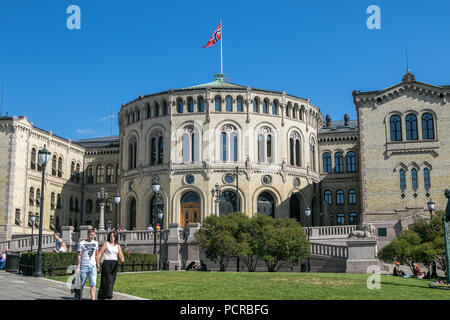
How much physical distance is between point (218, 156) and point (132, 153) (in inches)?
439

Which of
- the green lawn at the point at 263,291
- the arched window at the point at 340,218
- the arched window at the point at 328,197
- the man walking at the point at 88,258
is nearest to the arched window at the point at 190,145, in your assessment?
the arched window at the point at 328,197

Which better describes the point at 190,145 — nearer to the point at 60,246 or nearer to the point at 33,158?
the point at 33,158

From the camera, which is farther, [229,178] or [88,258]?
[229,178]

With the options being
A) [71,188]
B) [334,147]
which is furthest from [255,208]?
[71,188]

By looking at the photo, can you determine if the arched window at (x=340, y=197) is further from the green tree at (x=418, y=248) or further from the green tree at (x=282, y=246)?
the green tree at (x=282, y=246)

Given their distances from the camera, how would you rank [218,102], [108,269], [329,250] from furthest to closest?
[218,102] < [329,250] < [108,269]

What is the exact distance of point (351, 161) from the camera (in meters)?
65.6

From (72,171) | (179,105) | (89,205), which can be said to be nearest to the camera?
(179,105)

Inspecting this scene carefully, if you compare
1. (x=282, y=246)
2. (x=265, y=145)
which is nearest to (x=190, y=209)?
(x=265, y=145)

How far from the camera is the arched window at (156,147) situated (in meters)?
58.5

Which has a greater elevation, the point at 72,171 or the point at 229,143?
the point at 229,143

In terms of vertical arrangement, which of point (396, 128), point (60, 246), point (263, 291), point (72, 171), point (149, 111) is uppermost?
point (149, 111)

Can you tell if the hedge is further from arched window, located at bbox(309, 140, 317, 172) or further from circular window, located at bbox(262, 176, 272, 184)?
arched window, located at bbox(309, 140, 317, 172)

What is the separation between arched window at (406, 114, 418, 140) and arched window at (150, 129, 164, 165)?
80.7ft
